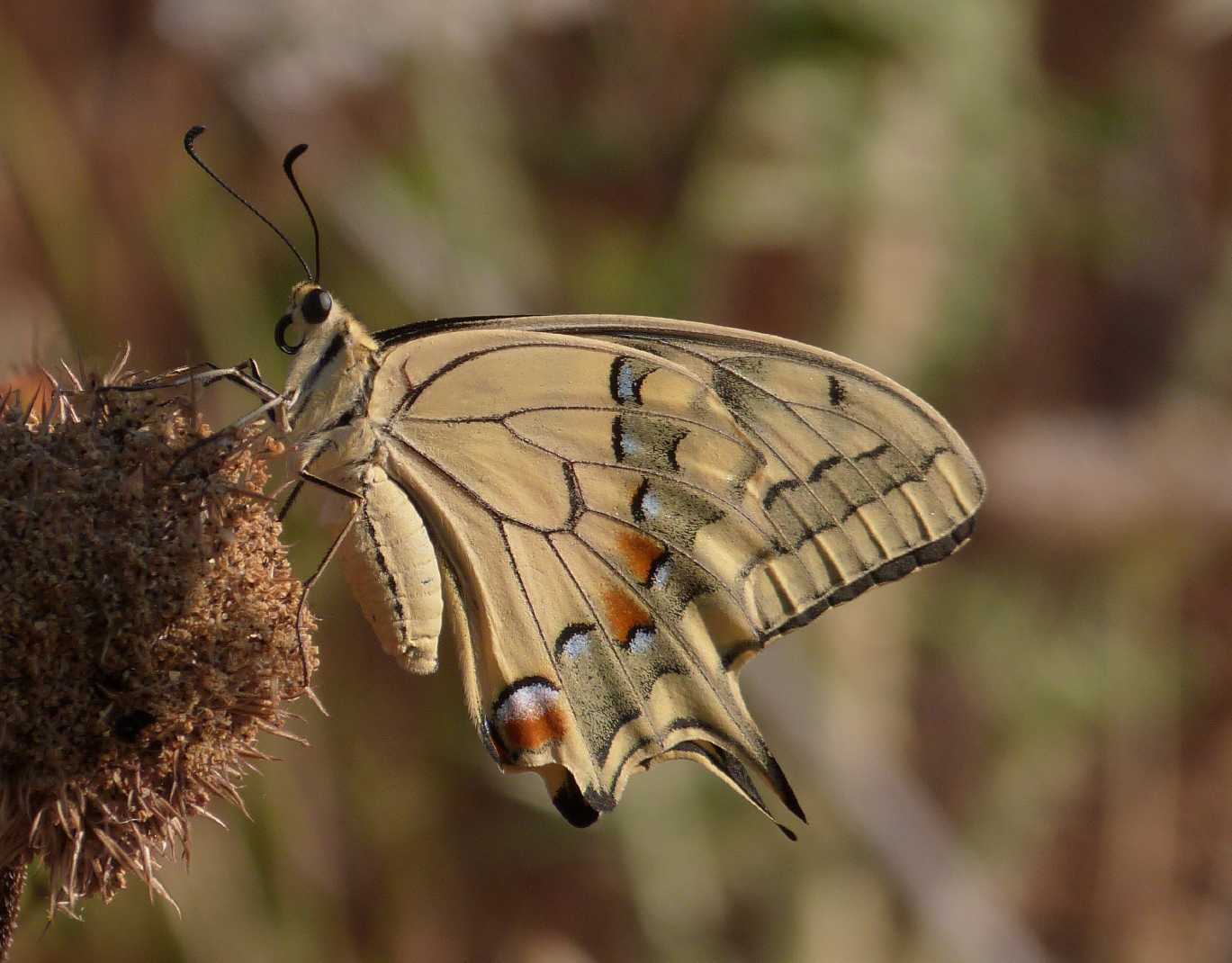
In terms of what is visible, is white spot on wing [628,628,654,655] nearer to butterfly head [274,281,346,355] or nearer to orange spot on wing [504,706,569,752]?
orange spot on wing [504,706,569,752]

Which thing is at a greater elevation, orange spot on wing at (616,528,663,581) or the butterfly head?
the butterfly head

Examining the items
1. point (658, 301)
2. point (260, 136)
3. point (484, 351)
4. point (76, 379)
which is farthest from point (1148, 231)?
point (76, 379)

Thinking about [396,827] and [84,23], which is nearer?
[396,827]

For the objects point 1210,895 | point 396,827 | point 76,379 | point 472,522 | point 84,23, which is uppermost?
point 84,23

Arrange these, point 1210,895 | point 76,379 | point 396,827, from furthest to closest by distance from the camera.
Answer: point 1210,895
point 396,827
point 76,379

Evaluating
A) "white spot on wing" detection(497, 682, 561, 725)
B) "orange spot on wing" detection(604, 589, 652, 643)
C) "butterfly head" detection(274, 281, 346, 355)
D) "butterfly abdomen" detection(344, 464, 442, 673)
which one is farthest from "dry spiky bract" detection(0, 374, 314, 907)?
"orange spot on wing" detection(604, 589, 652, 643)

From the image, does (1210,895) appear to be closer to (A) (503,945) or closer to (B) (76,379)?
(A) (503,945)

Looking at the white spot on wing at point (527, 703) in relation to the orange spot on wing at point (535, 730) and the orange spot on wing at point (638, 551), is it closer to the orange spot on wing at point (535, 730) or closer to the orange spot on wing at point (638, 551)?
the orange spot on wing at point (535, 730)

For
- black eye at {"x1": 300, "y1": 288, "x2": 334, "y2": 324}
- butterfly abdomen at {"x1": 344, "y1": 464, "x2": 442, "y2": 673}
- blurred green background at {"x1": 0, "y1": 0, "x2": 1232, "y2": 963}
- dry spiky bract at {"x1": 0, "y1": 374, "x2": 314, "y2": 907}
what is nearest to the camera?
dry spiky bract at {"x1": 0, "y1": 374, "x2": 314, "y2": 907}

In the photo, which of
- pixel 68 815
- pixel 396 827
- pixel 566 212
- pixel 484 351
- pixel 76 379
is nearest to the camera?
pixel 68 815
